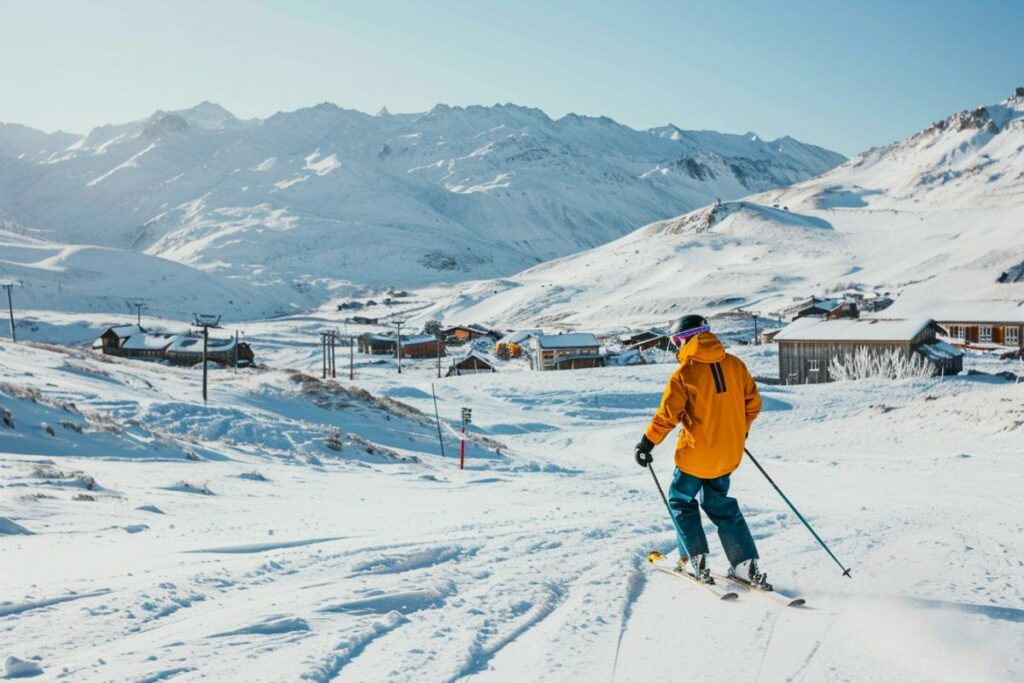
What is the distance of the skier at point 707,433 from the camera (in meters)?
5.68

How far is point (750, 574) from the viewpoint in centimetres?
573

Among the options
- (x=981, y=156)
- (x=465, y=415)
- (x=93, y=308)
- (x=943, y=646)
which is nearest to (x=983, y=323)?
(x=465, y=415)

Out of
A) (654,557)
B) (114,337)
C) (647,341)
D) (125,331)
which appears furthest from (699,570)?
(125,331)

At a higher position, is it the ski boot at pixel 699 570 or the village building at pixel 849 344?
the village building at pixel 849 344

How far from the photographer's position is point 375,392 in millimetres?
47906

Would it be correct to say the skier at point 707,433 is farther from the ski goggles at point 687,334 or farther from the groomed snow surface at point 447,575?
the groomed snow surface at point 447,575

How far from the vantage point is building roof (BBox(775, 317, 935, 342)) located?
46500 millimetres

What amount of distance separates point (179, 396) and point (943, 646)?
24.9 m

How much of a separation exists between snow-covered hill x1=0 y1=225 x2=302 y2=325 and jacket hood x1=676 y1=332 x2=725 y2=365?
459ft

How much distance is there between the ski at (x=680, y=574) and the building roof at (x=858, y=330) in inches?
1773

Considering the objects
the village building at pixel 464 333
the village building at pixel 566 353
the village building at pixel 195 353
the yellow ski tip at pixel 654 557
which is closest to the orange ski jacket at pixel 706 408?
the yellow ski tip at pixel 654 557

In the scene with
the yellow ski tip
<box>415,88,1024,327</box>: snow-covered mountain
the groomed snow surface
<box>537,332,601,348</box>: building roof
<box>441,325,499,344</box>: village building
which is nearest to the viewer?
the groomed snow surface

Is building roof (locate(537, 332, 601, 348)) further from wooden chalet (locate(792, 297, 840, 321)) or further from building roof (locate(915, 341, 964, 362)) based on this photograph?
wooden chalet (locate(792, 297, 840, 321))

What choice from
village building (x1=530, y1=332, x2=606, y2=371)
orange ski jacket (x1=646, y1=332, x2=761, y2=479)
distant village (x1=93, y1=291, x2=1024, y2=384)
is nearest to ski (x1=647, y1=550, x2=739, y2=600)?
orange ski jacket (x1=646, y1=332, x2=761, y2=479)
